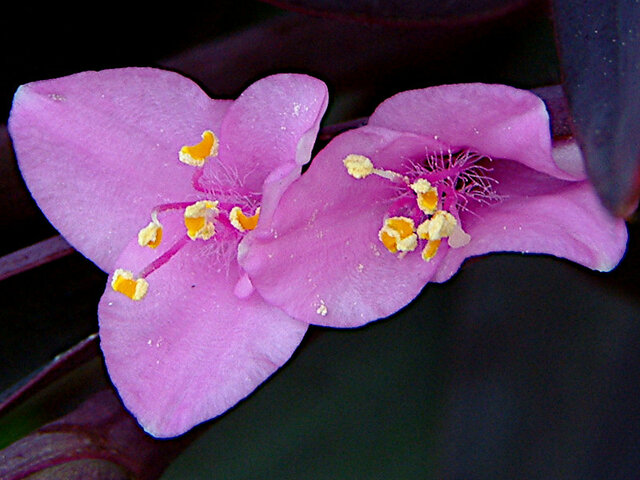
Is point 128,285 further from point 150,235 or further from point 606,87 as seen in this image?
point 606,87

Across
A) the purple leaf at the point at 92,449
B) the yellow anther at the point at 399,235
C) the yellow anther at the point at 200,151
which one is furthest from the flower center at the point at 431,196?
the purple leaf at the point at 92,449

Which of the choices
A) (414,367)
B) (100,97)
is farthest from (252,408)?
(100,97)

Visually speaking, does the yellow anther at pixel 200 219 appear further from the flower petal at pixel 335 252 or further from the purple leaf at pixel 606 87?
the purple leaf at pixel 606 87

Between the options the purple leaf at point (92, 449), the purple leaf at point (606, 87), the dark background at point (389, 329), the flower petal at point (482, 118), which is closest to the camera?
the purple leaf at point (606, 87)

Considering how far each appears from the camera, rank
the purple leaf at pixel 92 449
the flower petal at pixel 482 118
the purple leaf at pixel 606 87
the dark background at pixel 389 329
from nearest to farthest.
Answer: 1. the purple leaf at pixel 606 87
2. the flower petal at pixel 482 118
3. the purple leaf at pixel 92 449
4. the dark background at pixel 389 329

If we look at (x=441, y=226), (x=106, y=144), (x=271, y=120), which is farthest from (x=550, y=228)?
(x=106, y=144)

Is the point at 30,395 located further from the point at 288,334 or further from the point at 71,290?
the point at 288,334

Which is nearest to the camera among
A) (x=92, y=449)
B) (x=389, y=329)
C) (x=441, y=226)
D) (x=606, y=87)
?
(x=606, y=87)
